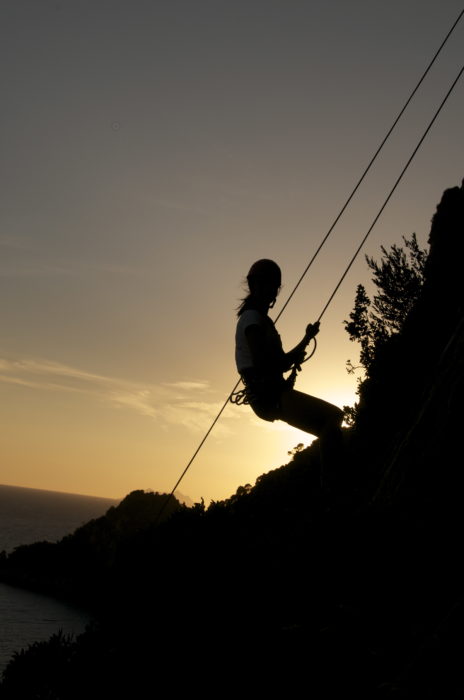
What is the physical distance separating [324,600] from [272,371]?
251cm

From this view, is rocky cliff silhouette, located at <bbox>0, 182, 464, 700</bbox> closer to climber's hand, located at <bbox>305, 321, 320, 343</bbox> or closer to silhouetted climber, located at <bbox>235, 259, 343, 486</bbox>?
silhouetted climber, located at <bbox>235, 259, 343, 486</bbox>

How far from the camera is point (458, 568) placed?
177 inches

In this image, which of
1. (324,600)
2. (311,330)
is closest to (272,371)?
(311,330)

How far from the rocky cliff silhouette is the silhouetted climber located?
0.52 metres

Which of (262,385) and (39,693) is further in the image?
(39,693)

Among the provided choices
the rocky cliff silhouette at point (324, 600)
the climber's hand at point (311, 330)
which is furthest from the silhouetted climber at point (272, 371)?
the rocky cliff silhouette at point (324, 600)

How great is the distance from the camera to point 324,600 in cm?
525

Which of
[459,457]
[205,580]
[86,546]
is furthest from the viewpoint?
[86,546]

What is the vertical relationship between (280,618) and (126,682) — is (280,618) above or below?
above

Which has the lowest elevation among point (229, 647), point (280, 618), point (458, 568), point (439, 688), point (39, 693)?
point (39, 693)

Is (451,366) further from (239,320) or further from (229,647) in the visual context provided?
(229,647)

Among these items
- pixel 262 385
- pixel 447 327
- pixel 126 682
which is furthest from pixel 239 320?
pixel 447 327

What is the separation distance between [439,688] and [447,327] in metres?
9.47

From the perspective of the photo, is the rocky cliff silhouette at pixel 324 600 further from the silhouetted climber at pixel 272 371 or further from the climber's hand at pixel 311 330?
the climber's hand at pixel 311 330
